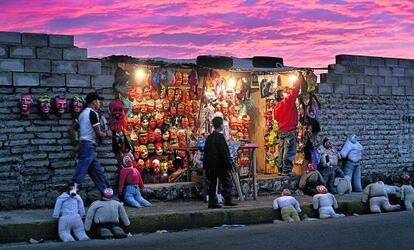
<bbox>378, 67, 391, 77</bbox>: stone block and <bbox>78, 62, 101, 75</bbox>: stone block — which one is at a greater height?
<bbox>378, 67, 391, 77</bbox>: stone block

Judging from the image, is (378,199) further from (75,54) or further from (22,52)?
(22,52)

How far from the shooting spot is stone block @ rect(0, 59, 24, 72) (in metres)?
12.6

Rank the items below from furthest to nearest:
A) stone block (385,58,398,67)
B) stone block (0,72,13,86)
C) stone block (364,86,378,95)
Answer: stone block (385,58,398,67), stone block (364,86,378,95), stone block (0,72,13,86)

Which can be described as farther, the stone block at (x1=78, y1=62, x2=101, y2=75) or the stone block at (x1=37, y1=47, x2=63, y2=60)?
the stone block at (x1=78, y1=62, x2=101, y2=75)

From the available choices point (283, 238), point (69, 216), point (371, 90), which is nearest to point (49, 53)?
point (69, 216)

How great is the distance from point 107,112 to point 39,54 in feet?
5.73

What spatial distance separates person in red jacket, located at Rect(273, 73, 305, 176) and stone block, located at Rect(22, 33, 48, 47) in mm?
6165

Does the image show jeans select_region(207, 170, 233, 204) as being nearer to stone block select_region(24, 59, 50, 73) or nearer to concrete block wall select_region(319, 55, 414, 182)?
stone block select_region(24, 59, 50, 73)

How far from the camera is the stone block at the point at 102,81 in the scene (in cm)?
1354

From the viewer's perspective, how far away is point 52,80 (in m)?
13.0

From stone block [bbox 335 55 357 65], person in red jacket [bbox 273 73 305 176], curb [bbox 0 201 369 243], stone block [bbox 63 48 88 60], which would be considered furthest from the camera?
stone block [bbox 335 55 357 65]

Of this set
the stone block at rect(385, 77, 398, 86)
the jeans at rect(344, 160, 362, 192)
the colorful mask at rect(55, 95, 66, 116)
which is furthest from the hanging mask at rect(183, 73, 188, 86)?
the stone block at rect(385, 77, 398, 86)

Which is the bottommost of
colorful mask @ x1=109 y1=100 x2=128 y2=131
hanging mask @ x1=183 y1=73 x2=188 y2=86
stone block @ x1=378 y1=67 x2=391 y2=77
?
colorful mask @ x1=109 y1=100 x2=128 y2=131

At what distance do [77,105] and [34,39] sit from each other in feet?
4.79
